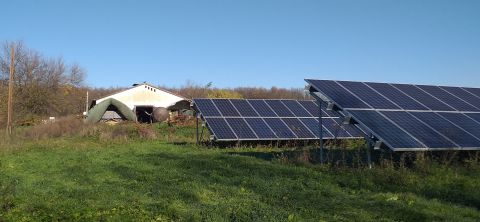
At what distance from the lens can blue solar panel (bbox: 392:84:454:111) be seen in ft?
52.5

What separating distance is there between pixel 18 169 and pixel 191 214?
393 inches

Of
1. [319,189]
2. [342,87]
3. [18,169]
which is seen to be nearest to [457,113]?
[342,87]

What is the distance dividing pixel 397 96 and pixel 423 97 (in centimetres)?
113

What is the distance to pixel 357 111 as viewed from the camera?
14.1m

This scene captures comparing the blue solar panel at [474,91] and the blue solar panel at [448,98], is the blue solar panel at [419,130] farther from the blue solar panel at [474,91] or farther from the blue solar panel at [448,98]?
the blue solar panel at [474,91]

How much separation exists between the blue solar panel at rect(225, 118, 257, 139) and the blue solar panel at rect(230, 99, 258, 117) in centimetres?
96

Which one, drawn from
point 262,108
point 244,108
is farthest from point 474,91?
point 244,108

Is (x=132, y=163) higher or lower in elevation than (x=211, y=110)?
lower

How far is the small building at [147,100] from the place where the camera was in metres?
55.6

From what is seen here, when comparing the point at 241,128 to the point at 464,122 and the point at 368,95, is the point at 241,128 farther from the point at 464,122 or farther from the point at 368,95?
the point at 464,122

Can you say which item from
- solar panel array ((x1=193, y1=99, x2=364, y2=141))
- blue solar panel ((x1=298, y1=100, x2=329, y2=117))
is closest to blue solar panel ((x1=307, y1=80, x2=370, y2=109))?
solar panel array ((x1=193, y1=99, x2=364, y2=141))

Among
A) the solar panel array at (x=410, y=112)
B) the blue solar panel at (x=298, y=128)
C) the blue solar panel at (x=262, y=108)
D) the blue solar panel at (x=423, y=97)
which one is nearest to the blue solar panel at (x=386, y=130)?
the solar panel array at (x=410, y=112)

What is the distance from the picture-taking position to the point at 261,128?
2342cm

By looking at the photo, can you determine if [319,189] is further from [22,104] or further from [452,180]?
[22,104]
